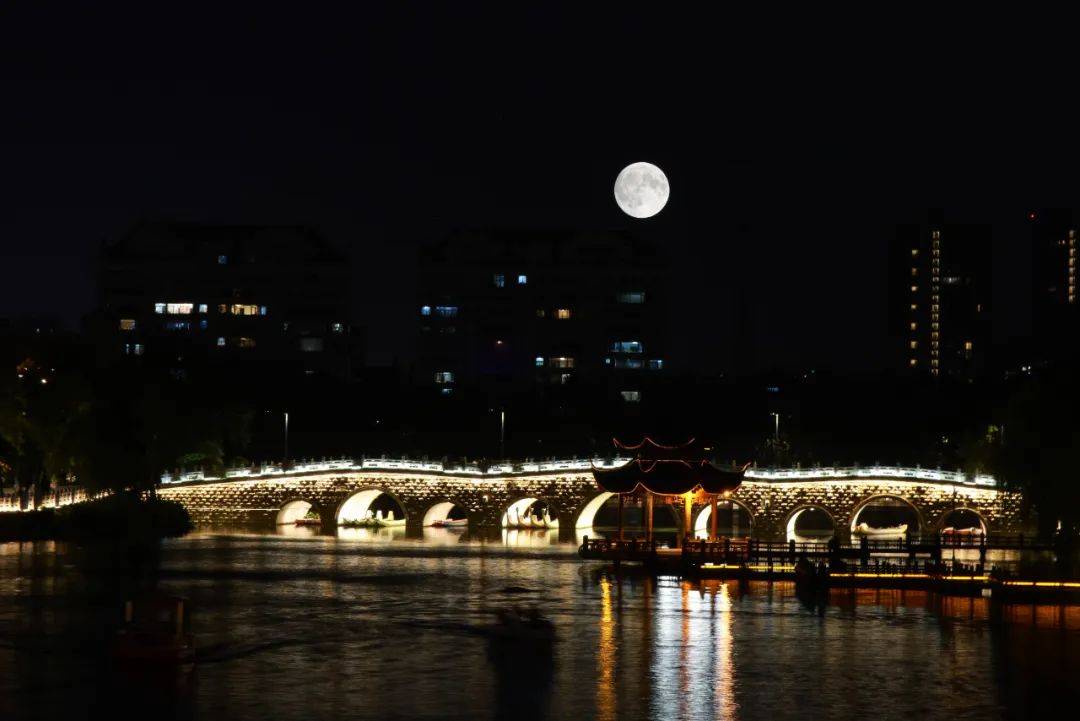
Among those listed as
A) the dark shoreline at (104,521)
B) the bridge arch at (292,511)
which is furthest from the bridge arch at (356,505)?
the dark shoreline at (104,521)

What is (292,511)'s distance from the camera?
95250mm

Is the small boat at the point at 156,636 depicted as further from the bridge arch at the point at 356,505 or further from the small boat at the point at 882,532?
the small boat at the point at 882,532

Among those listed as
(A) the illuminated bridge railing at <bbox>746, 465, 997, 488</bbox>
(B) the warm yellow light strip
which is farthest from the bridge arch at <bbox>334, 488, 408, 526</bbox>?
(B) the warm yellow light strip

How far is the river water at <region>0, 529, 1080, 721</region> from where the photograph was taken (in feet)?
119

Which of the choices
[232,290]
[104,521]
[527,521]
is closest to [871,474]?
[527,521]

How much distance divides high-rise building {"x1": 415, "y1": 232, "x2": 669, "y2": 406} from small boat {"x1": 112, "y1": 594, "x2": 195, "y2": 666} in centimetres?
10487

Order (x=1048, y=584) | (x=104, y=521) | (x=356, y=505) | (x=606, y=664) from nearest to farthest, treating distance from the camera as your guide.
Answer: (x=606, y=664) → (x=1048, y=584) → (x=104, y=521) → (x=356, y=505)

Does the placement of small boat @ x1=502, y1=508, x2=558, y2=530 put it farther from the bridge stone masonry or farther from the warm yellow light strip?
the warm yellow light strip

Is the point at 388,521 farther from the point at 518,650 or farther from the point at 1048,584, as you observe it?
the point at 518,650

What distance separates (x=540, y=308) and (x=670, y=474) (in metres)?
84.1

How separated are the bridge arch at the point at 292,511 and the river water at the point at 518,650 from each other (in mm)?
21834

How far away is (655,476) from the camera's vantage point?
65750 millimetres

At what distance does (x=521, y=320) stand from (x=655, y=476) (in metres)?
84.9

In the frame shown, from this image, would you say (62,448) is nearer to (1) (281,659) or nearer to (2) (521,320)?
(1) (281,659)
